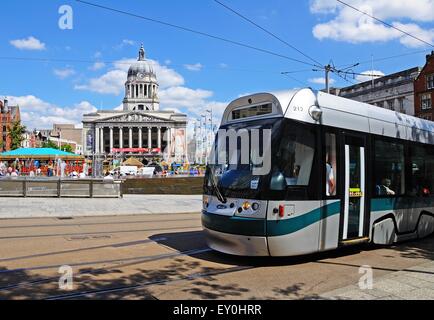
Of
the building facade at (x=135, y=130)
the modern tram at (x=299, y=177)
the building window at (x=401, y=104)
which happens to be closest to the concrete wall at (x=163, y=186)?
the modern tram at (x=299, y=177)

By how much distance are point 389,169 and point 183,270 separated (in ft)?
16.4

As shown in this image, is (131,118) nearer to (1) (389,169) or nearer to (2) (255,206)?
(1) (389,169)

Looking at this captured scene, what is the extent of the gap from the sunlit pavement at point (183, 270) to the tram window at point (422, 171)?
1.26 meters

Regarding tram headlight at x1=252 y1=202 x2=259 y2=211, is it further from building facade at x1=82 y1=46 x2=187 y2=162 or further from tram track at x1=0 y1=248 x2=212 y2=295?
building facade at x1=82 y1=46 x2=187 y2=162

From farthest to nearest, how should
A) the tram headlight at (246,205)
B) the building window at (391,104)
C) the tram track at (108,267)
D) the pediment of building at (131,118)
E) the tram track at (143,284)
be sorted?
1. the pediment of building at (131,118)
2. the building window at (391,104)
3. the tram headlight at (246,205)
4. the tram track at (108,267)
5. the tram track at (143,284)

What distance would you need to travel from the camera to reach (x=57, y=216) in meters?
15.1

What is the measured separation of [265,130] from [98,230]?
6.43 m

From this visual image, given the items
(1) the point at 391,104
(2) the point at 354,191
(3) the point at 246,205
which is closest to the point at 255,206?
(3) the point at 246,205

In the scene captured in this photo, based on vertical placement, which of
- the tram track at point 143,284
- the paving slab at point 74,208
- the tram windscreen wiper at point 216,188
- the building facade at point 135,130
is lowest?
the tram track at point 143,284

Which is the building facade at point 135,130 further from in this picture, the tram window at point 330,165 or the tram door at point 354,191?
the tram window at point 330,165

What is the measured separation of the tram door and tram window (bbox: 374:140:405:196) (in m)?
0.55

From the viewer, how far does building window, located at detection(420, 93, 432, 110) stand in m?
56.1

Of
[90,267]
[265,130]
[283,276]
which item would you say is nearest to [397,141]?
[265,130]

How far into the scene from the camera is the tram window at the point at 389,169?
29.1 feet
